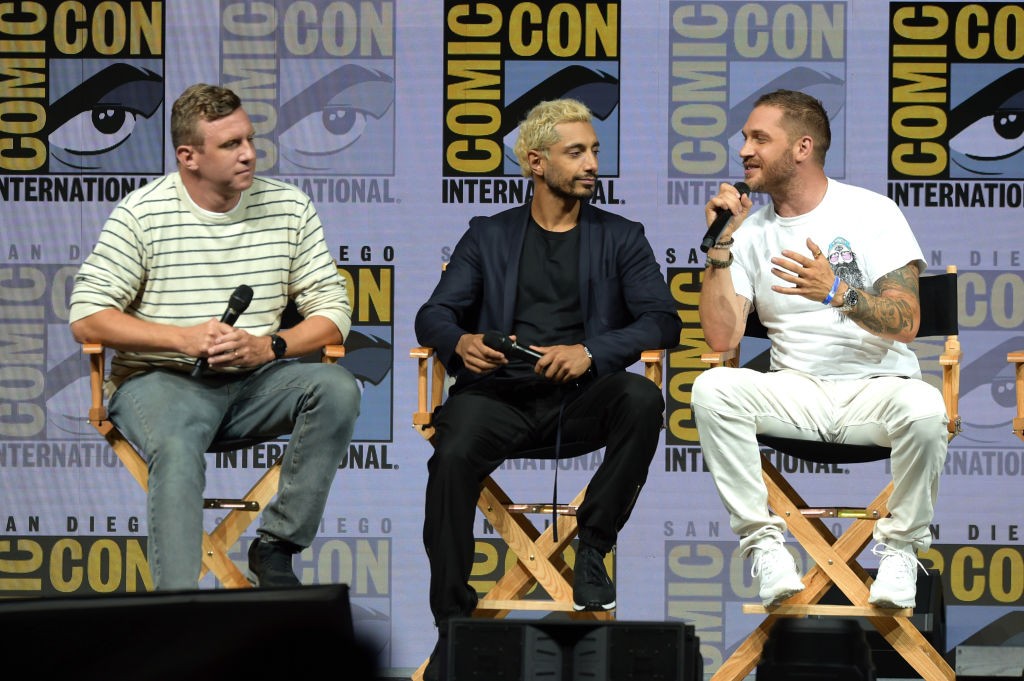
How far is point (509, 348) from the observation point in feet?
10.5

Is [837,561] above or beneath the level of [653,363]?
beneath

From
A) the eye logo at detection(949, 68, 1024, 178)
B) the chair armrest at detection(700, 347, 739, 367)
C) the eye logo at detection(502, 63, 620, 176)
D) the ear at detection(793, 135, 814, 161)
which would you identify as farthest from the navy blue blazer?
the eye logo at detection(949, 68, 1024, 178)

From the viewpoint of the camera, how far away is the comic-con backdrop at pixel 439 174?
4152mm

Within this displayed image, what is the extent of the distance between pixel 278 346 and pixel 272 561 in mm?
519

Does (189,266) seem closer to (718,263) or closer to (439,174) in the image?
(439,174)

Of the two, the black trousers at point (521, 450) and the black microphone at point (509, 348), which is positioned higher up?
the black microphone at point (509, 348)

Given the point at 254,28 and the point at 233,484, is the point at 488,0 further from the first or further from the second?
the point at 233,484

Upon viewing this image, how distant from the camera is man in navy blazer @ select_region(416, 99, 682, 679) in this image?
3.09m

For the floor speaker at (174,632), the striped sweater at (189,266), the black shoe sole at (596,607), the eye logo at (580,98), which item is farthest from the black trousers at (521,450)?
the floor speaker at (174,632)

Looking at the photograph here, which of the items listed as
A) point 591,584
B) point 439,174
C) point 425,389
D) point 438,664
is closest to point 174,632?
point 438,664

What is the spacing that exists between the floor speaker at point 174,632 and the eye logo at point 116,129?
3452 millimetres

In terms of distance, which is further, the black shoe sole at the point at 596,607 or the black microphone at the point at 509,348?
the black microphone at the point at 509,348

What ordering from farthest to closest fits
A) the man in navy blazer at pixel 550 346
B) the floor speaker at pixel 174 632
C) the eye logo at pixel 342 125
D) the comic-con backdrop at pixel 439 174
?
the eye logo at pixel 342 125
the comic-con backdrop at pixel 439 174
the man in navy blazer at pixel 550 346
the floor speaker at pixel 174 632

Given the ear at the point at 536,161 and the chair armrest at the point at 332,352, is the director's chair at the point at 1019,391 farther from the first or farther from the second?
the chair armrest at the point at 332,352
